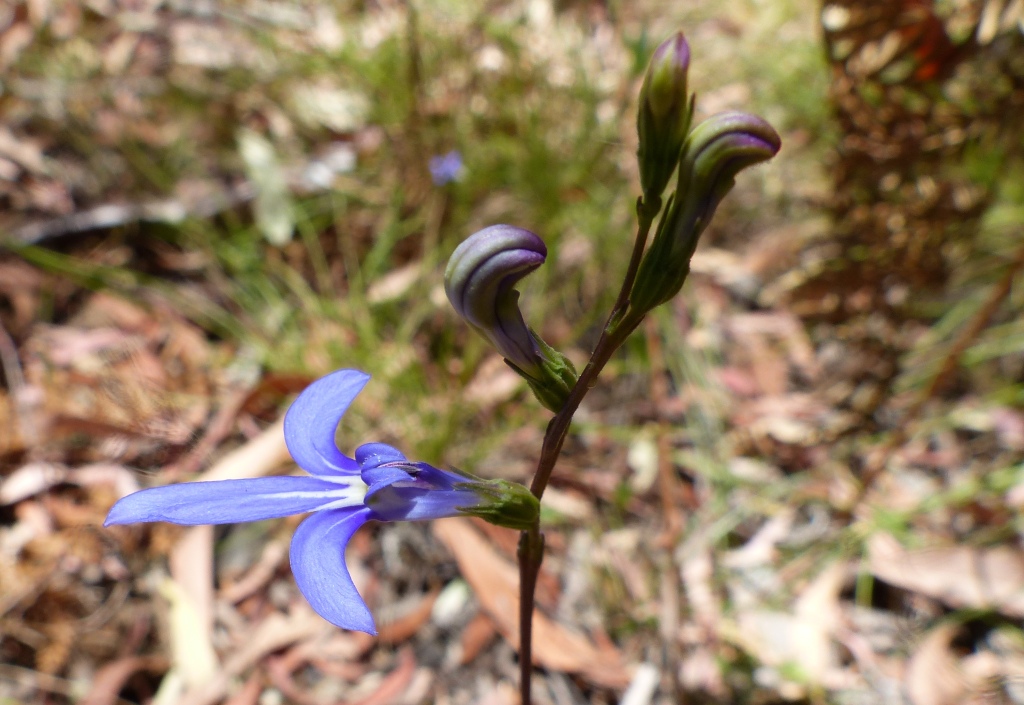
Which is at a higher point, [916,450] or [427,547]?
[916,450]

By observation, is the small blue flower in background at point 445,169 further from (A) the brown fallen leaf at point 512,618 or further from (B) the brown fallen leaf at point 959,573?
(B) the brown fallen leaf at point 959,573

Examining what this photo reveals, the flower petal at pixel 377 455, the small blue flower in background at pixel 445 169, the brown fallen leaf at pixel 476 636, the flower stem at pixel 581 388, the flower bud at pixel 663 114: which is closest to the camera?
the flower bud at pixel 663 114

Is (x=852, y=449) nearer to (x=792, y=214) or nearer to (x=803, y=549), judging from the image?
(x=803, y=549)

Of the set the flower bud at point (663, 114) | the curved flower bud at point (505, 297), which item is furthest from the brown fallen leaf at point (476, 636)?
the flower bud at point (663, 114)

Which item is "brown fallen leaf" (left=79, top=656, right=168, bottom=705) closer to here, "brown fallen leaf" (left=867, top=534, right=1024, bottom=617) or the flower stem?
the flower stem

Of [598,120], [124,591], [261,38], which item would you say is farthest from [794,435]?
[261,38]

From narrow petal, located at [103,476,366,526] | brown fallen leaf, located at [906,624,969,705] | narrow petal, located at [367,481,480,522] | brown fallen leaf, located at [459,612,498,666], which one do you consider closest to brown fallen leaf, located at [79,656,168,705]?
brown fallen leaf, located at [459,612,498,666]
